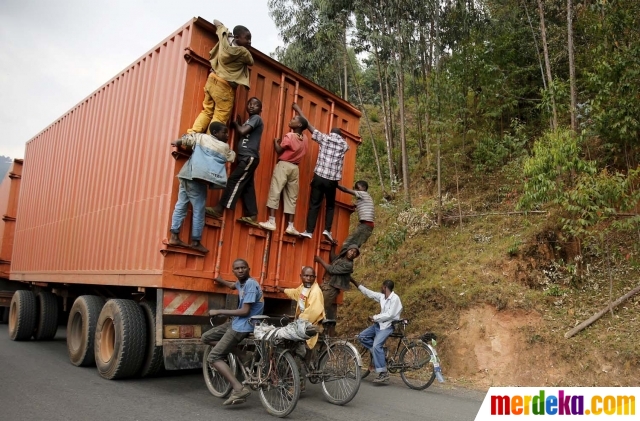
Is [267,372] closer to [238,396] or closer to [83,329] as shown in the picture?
[238,396]

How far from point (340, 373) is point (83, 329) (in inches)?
144

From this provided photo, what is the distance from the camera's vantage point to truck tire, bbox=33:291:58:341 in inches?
361

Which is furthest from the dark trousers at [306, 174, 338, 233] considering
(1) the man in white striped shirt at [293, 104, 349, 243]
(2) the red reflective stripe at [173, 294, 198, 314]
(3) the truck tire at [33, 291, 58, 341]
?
(3) the truck tire at [33, 291, 58, 341]

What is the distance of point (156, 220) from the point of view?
546 cm

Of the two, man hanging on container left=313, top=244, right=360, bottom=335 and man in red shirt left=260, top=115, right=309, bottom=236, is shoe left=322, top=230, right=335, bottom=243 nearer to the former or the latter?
man hanging on container left=313, top=244, right=360, bottom=335

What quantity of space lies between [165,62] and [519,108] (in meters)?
→ 10.1

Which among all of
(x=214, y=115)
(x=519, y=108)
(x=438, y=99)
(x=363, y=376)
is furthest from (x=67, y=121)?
(x=519, y=108)

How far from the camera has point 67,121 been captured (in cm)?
873

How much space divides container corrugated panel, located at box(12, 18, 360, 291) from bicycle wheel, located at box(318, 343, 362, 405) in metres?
1.30

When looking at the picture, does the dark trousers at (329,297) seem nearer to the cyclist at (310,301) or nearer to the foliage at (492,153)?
the cyclist at (310,301)

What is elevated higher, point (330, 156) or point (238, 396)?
point (330, 156)

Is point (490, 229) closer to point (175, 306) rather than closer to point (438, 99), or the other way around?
A: point (438, 99)

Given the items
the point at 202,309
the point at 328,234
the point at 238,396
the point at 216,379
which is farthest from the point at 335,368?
the point at 328,234

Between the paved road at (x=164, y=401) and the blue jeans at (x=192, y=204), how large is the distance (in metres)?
1.75
